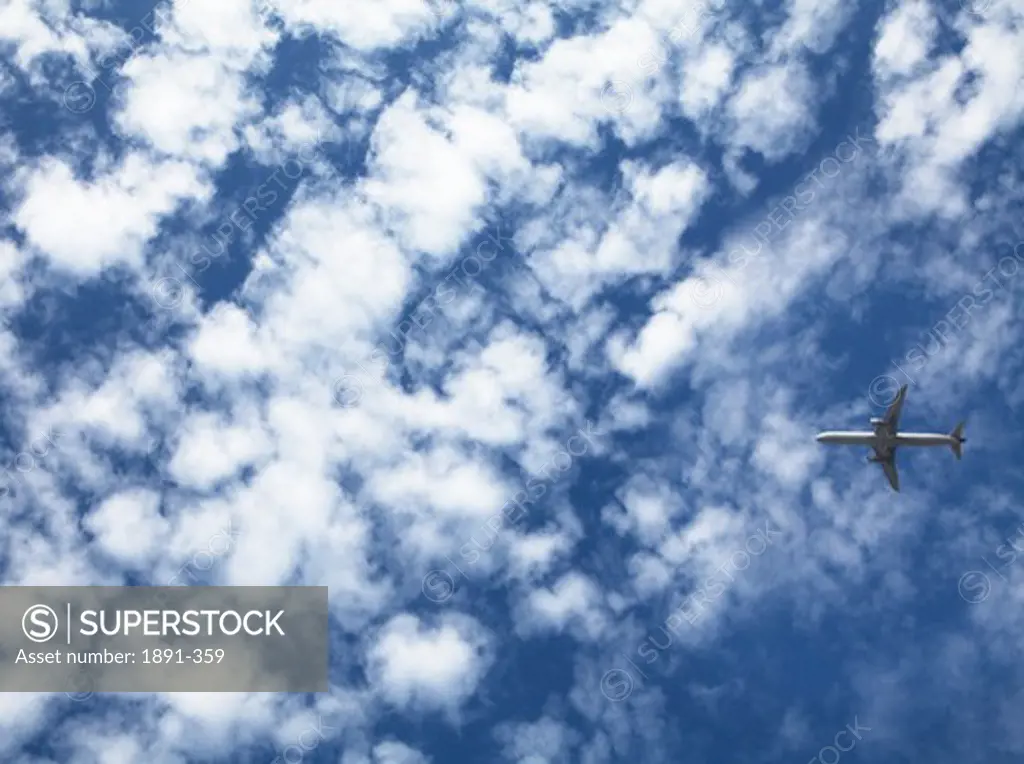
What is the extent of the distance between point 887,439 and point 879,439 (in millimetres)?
955

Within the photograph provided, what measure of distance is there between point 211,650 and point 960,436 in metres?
84.1

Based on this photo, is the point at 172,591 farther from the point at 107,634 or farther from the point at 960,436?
the point at 960,436

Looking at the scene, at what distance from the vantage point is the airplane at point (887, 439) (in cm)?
9550

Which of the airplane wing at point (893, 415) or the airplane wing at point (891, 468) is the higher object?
the airplane wing at point (893, 415)

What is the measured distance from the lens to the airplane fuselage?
9550 centimetres

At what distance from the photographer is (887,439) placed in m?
97.4

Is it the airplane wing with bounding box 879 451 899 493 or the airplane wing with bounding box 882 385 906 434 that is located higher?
the airplane wing with bounding box 882 385 906 434

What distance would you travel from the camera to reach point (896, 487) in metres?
97.9

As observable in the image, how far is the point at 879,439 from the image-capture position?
9738 cm

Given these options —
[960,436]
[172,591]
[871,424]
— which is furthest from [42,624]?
[960,436]

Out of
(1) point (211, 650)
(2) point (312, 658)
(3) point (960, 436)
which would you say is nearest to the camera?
(1) point (211, 650)

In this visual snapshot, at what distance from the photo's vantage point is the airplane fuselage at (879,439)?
95.5 meters

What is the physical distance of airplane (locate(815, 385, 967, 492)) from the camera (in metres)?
95.5

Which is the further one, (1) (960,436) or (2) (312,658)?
(1) (960,436)
